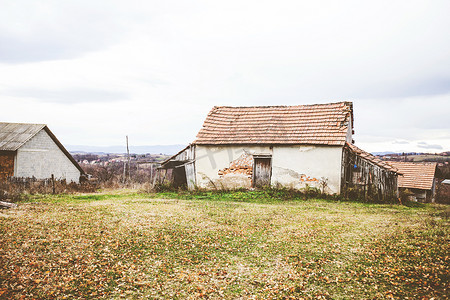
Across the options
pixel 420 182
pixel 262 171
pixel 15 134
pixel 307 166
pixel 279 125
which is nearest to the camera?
pixel 307 166

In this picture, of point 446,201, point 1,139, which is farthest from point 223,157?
point 446,201

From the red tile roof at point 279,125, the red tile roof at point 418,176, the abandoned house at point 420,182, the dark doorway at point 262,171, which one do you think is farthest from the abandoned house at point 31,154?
the red tile roof at point 418,176

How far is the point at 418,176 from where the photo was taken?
2973 centimetres

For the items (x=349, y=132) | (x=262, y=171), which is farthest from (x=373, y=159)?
(x=262, y=171)

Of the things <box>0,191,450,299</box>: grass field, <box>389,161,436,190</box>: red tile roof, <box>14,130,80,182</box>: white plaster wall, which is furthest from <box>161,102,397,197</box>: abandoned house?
<box>389,161,436,190</box>: red tile roof

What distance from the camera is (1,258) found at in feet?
19.3

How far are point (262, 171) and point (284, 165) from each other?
1.42 m

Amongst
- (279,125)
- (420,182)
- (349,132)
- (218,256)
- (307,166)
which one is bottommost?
(218,256)

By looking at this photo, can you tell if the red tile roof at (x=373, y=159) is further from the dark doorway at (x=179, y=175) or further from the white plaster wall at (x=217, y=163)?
the dark doorway at (x=179, y=175)

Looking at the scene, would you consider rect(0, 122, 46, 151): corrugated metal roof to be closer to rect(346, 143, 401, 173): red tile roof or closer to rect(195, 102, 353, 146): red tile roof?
rect(195, 102, 353, 146): red tile roof

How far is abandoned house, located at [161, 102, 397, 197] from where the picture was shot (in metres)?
16.3

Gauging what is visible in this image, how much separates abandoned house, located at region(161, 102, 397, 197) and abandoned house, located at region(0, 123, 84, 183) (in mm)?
11261

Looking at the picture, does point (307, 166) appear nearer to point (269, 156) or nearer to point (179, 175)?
point (269, 156)

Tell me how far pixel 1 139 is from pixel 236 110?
17.9 m
